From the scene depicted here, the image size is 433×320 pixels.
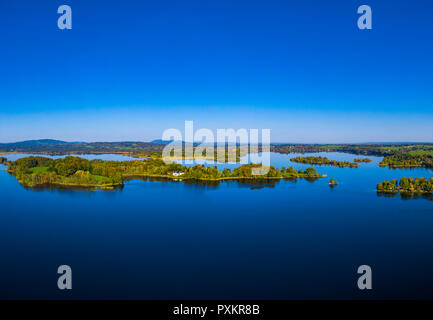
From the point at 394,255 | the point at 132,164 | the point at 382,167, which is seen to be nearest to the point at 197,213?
the point at 394,255

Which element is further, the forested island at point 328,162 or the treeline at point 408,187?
the forested island at point 328,162

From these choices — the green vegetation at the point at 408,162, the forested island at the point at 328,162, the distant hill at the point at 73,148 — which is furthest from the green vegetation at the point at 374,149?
the distant hill at the point at 73,148

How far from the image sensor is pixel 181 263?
10.7 meters

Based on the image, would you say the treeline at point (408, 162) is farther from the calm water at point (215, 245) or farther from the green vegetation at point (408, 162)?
the calm water at point (215, 245)

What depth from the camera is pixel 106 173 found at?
27484mm

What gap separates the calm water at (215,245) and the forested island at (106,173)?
12.9 feet

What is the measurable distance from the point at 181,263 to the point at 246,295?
9.79ft

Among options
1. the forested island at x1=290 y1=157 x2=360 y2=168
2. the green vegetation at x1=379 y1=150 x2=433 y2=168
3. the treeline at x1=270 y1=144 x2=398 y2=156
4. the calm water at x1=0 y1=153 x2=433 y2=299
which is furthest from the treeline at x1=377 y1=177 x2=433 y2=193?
the treeline at x1=270 y1=144 x2=398 y2=156

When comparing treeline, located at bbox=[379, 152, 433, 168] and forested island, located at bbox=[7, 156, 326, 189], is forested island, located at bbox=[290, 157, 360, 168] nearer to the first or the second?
treeline, located at bbox=[379, 152, 433, 168]

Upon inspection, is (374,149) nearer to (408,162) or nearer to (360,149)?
(360,149)

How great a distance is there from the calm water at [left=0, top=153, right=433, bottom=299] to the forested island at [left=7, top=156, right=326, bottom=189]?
3.93m

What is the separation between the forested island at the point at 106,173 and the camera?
1011 inches
